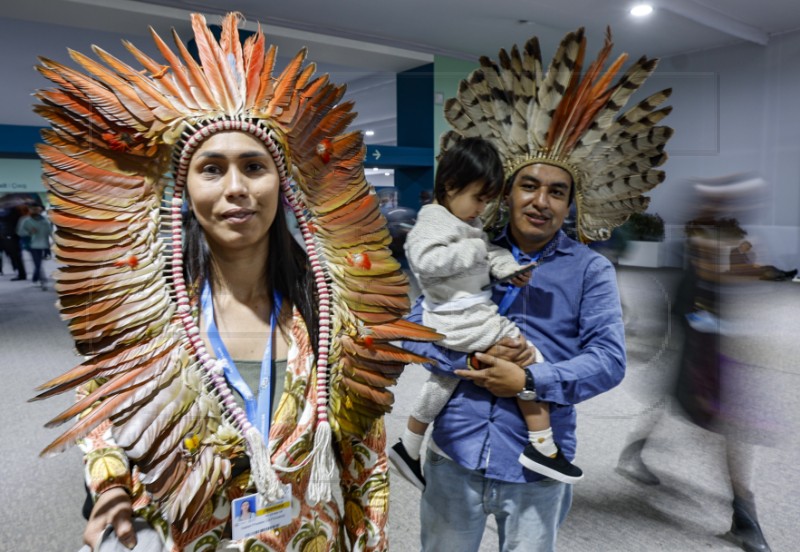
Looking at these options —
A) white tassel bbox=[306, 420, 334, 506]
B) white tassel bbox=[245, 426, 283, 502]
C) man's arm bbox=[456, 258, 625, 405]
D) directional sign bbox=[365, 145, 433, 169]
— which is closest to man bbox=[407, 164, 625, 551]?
man's arm bbox=[456, 258, 625, 405]

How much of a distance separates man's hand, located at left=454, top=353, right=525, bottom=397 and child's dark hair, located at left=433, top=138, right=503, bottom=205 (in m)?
0.35

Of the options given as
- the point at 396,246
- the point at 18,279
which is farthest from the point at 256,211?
the point at 18,279

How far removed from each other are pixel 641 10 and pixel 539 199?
56 centimetres

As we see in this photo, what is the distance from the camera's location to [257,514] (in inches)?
39.4

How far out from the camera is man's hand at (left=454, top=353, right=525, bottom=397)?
1.16 meters

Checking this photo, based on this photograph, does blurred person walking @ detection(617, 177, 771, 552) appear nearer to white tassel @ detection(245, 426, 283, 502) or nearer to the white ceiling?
the white ceiling

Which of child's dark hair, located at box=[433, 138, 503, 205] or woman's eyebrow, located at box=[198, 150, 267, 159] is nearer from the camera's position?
woman's eyebrow, located at box=[198, 150, 267, 159]

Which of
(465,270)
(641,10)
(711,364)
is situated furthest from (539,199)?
(711,364)

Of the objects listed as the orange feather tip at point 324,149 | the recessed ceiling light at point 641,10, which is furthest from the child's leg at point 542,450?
the recessed ceiling light at point 641,10

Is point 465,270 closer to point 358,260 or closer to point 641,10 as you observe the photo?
point 358,260

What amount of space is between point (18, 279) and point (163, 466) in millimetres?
2286

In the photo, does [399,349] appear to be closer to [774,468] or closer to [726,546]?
[726,546]

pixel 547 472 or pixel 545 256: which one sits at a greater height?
pixel 545 256

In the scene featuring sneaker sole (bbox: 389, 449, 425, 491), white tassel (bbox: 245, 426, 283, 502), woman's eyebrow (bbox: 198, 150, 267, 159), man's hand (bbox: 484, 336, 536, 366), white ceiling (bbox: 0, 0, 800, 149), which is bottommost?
sneaker sole (bbox: 389, 449, 425, 491)
